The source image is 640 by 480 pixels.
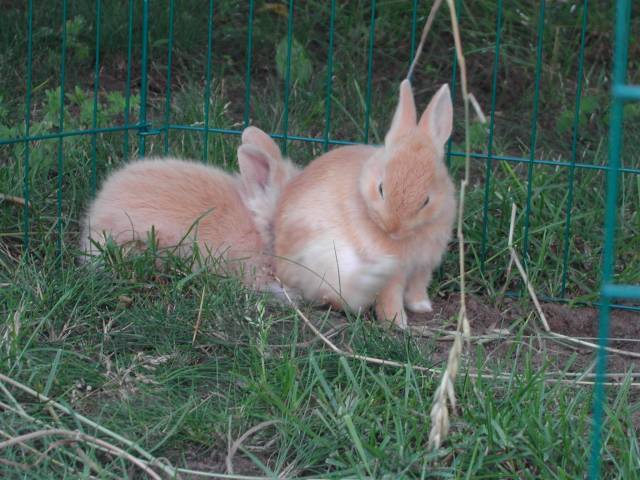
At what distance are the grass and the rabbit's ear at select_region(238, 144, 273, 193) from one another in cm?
55

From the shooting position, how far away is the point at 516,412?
9.60ft

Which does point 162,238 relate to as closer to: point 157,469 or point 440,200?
point 440,200

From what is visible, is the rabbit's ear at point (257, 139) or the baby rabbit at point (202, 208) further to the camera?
the rabbit's ear at point (257, 139)

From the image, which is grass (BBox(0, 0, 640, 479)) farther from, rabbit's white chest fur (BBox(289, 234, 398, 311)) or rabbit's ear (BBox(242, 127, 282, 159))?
rabbit's ear (BBox(242, 127, 282, 159))

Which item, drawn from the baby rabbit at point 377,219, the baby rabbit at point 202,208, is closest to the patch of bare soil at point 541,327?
the baby rabbit at point 377,219

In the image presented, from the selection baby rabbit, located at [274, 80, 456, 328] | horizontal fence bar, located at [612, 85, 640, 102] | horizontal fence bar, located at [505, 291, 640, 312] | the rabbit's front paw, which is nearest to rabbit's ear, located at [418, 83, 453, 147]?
baby rabbit, located at [274, 80, 456, 328]

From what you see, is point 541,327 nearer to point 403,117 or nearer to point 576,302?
point 576,302

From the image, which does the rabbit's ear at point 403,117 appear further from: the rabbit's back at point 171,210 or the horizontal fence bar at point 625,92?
the horizontal fence bar at point 625,92

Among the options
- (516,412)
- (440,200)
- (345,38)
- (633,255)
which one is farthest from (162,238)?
(345,38)

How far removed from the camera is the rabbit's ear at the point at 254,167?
13.7 ft

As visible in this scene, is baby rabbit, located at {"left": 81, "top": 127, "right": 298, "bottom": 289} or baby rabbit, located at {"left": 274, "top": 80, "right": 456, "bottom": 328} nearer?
baby rabbit, located at {"left": 274, "top": 80, "right": 456, "bottom": 328}

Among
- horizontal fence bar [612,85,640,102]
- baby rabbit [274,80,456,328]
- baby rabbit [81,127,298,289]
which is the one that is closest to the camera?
horizontal fence bar [612,85,640,102]

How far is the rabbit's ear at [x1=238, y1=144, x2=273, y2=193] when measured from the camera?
4180 mm

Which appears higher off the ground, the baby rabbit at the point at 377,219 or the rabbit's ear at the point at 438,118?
the rabbit's ear at the point at 438,118
